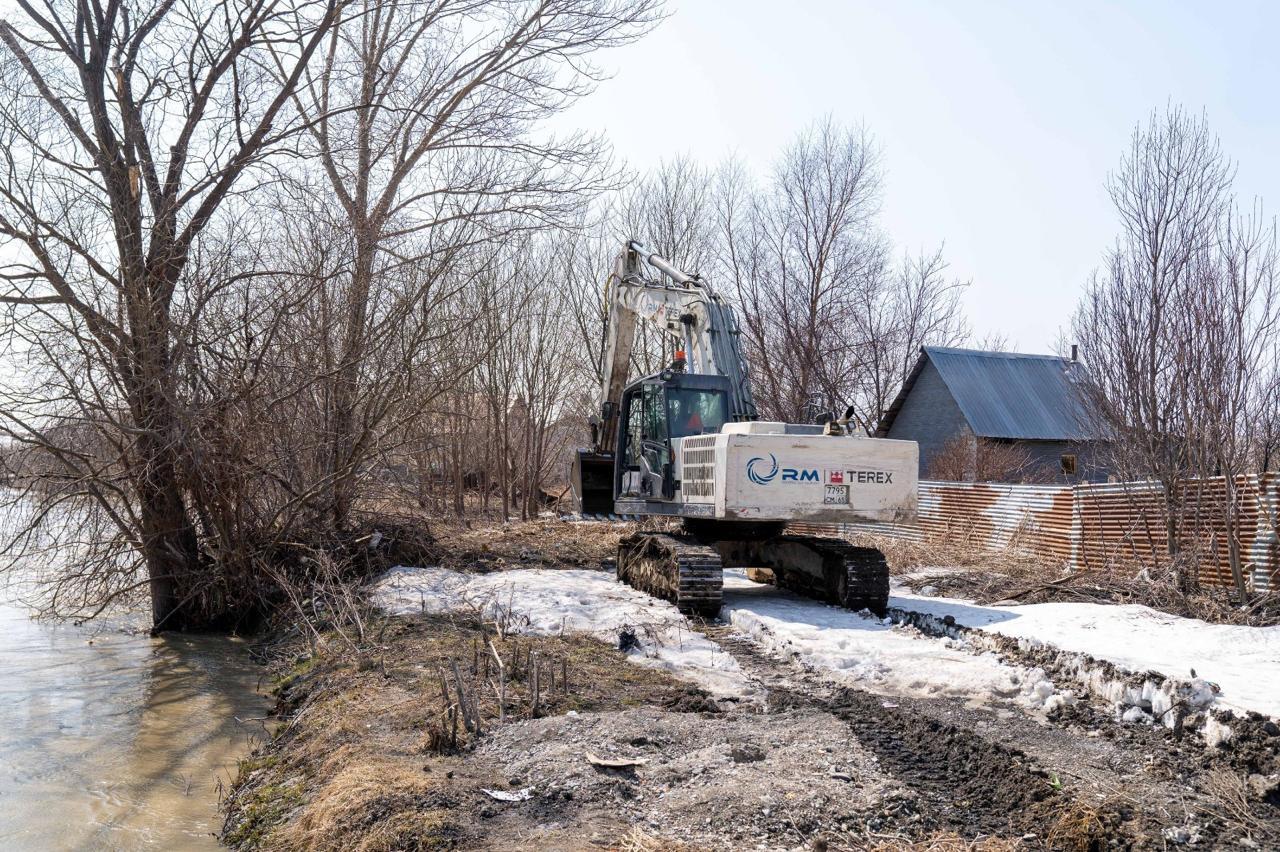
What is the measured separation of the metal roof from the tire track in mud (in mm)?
23822

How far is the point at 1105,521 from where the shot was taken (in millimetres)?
13367

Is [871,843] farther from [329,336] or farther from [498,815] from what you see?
[329,336]

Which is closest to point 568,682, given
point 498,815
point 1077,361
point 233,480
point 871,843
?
point 498,815

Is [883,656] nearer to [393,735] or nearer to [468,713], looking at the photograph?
[468,713]

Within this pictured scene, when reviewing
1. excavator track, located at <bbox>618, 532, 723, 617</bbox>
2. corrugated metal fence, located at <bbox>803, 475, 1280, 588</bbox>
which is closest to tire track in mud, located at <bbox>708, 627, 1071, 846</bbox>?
excavator track, located at <bbox>618, 532, 723, 617</bbox>

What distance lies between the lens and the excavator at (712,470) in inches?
395

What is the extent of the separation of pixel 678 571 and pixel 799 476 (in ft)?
5.14

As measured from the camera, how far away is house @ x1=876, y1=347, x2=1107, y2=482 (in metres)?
28.5

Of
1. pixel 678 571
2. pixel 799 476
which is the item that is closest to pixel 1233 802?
pixel 799 476

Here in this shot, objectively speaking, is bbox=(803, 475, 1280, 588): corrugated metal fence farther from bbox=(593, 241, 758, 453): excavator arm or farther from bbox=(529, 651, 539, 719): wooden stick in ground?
bbox=(529, 651, 539, 719): wooden stick in ground

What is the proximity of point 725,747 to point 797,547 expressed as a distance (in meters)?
6.59

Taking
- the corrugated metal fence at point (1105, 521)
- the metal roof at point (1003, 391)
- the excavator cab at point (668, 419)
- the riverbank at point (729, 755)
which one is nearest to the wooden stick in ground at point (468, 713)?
the riverbank at point (729, 755)

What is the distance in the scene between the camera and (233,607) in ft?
39.0

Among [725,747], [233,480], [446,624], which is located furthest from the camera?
[233,480]
